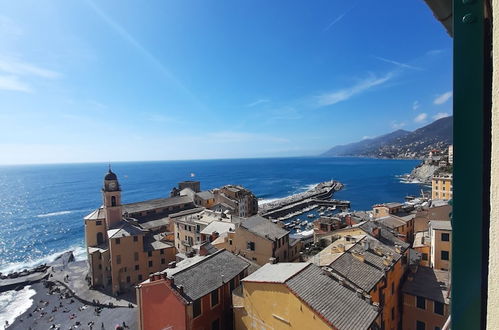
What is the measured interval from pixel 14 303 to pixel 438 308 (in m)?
56.7

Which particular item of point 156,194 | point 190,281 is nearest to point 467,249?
point 190,281

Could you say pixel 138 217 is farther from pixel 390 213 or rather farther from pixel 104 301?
pixel 390 213

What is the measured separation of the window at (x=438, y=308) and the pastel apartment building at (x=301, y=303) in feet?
27.9

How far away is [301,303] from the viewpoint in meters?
14.2

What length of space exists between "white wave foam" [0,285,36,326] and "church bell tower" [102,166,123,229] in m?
16.3

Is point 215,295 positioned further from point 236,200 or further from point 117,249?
point 236,200

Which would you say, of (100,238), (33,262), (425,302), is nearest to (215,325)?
(425,302)

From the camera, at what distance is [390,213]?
5069cm

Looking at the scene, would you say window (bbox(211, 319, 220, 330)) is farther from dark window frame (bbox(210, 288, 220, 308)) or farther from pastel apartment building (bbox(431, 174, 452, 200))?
pastel apartment building (bbox(431, 174, 452, 200))

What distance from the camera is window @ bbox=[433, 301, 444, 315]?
20141 millimetres

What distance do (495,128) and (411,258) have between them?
33620 millimetres

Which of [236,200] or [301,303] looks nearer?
[301,303]

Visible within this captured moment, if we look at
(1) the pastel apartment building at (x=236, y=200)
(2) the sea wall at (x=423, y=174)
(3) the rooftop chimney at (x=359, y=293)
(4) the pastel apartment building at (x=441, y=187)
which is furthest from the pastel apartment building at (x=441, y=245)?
(2) the sea wall at (x=423, y=174)

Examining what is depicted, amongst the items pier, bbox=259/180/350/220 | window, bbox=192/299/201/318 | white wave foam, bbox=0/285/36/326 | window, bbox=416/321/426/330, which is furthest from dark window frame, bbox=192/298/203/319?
pier, bbox=259/180/350/220
